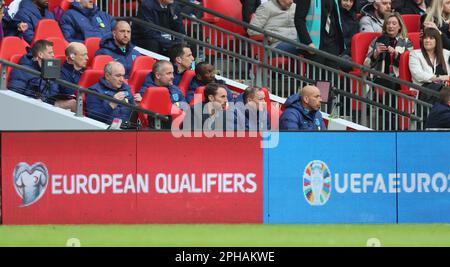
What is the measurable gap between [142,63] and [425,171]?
4.89 metres

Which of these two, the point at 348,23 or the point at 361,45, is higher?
the point at 348,23

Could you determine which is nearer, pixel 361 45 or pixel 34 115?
pixel 34 115

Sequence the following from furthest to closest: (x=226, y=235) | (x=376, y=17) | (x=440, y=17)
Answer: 1. (x=376, y=17)
2. (x=440, y=17)
3. (x=226, y=235)

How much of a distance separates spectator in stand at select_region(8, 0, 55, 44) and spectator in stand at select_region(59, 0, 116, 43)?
43 cm

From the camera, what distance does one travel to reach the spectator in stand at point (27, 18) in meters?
21.2

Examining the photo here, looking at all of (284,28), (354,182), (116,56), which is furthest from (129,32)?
(354,182)

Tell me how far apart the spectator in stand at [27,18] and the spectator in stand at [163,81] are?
1.91 m

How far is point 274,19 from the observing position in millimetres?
23234

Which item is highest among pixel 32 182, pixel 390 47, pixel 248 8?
pixel 248 8

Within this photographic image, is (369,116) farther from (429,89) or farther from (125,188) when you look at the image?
(125,188)

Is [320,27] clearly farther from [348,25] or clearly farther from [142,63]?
[142,63]

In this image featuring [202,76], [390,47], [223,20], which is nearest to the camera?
[202,76]

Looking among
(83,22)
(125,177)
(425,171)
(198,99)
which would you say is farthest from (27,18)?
(425,171)

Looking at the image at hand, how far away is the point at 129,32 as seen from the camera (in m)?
21.3
